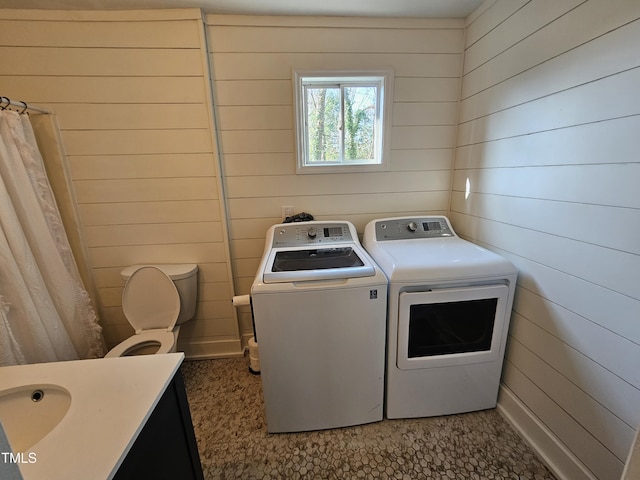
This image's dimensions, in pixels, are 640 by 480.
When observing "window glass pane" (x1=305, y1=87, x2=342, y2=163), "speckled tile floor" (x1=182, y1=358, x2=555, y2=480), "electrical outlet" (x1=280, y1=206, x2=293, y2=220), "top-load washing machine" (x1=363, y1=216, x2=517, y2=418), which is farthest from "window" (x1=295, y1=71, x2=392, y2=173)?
"speckled tile floor" (x1=182, y1=358, x2=555, y2=480)

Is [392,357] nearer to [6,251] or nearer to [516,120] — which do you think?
[516,120]

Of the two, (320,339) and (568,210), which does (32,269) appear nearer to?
(320,339)

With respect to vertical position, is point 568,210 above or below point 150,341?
above

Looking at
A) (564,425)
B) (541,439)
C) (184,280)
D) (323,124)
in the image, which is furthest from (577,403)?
(184,280)

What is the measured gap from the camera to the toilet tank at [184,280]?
1.79m

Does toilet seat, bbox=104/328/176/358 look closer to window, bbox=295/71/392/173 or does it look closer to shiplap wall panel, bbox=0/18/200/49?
window, bbox=295/71/392/173

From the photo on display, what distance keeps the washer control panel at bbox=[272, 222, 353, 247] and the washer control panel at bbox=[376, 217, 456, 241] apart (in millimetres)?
229

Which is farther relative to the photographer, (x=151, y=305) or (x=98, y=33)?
(x=151, y=305)

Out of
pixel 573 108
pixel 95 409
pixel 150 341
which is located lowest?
pixel 150 341

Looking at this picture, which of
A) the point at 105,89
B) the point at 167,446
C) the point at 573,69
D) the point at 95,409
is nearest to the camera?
the point at 95,409

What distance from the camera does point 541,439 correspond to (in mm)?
1341

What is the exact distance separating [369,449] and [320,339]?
643mm

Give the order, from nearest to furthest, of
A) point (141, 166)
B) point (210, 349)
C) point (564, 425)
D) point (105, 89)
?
point (564, 425), point (105, 89), point (141, 166), point (210, 349)

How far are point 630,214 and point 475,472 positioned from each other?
128 cm
